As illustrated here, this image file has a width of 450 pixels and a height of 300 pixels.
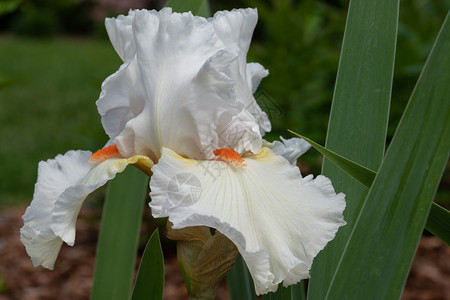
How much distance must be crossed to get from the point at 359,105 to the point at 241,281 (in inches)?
9.7

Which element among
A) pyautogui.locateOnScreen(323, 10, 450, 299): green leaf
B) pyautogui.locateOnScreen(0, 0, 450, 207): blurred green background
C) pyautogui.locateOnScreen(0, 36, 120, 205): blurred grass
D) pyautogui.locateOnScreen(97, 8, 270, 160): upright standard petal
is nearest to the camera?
pyautogui.locateOnScreen(323, 10, 450, 299): green leaf

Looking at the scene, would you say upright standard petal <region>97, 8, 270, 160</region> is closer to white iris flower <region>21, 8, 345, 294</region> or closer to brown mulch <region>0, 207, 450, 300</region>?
white iris flower <region>21, 8, 345, 294</region>

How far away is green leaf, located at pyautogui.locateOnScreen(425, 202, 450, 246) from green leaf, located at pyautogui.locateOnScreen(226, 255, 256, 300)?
10.2 inches

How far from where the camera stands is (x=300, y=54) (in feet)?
6.23

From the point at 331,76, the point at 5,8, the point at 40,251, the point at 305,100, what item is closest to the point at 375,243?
the point at 40,251

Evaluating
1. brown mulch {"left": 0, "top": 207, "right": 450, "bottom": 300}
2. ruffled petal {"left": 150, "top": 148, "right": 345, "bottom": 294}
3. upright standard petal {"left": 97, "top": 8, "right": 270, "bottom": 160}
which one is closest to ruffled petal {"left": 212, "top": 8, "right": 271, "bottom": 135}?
upright standard petal {"left": 97, "top": 8, "right": 270, "bottom": 160}

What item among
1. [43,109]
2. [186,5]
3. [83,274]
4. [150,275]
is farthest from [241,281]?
[43,109]

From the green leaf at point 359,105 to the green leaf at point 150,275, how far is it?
0.16 m

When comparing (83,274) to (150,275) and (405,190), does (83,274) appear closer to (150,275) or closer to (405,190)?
(150,275)

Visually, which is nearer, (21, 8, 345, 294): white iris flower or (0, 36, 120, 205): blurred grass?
(21, 8, 345, 294): white iris flower

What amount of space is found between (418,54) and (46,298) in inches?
55.2

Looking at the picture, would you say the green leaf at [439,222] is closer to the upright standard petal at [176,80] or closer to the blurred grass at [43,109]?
the upright standard petal at [176,80]

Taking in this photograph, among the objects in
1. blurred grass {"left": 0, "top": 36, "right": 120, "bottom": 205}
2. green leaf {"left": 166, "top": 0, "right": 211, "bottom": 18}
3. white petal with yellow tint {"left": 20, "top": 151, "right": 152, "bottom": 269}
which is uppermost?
green leaf {"left": 166, "top": 0, "right": 211, "bottom": 18}

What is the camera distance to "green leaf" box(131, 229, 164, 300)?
600 mm
